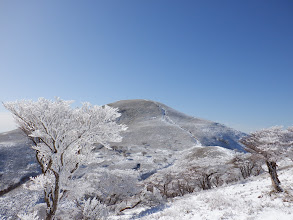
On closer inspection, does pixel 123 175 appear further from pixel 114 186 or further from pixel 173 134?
pixel 173 134

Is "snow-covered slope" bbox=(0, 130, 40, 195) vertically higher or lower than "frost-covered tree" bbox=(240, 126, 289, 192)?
lower

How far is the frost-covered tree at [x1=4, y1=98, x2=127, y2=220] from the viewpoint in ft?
39.1

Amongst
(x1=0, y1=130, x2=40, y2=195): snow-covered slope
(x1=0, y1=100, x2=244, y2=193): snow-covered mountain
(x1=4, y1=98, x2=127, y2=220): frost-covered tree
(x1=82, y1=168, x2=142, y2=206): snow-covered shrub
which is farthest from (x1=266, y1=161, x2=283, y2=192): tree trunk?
(x1=0, y1=130, x2=40, y2=195): snow-covered slope

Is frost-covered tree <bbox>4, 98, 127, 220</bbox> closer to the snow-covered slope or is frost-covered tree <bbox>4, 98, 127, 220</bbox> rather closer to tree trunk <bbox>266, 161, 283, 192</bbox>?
tree trunk <bbox>266, 161, 283, 192</bbox>

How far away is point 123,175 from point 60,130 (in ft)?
84.3

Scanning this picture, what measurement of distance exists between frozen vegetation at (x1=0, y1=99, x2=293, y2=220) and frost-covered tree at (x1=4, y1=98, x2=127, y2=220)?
7cm

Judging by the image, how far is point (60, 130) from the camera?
40.2 ft

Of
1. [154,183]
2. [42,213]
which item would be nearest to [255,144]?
[154,183]

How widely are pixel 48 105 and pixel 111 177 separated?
26.1 meters

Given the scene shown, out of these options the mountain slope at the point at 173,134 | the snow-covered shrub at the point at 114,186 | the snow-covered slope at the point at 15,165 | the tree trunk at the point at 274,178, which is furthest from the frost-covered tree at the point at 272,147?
the mountain slope at the point at 173,134

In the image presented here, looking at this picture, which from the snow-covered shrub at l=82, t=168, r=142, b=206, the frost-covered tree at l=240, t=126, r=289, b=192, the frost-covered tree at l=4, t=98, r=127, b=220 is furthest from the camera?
the snow-covered shrub at l=82, t=168, r=142, b=206

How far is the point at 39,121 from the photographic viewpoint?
12.0m

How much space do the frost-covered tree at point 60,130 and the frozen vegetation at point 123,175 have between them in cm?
7

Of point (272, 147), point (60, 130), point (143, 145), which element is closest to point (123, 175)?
point (60, 130)
